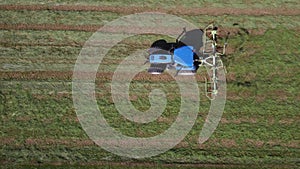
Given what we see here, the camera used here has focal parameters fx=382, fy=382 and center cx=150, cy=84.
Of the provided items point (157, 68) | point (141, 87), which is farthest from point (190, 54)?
point (141, 87)

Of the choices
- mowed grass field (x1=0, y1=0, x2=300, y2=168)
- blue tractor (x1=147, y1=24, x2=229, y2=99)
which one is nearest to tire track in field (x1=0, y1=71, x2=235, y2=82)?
mowed grass field (x1=0, y1=0, x2=300, y2=168)

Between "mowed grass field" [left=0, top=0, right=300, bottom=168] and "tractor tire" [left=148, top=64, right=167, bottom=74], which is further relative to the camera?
"tractor tire" [left=148, top=64, right=167, bottom=74]

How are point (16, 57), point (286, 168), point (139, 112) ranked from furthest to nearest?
1. point (16, 57)
2. point (139, 112)
3. point (286, 168)

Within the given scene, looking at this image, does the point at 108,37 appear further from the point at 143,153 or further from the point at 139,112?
the point at 143,153

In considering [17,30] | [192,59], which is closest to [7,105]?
[17,30]

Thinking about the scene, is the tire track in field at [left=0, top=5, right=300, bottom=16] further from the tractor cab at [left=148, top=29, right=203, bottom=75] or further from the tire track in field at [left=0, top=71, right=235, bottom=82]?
the tire track in field at [left=0, top=71, right=235, bottom=82]

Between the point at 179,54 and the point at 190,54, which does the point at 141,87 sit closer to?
the point at 179,54

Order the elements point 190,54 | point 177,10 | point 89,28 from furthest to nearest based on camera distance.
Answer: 1. point 177,10
2. point 89,28
3. point 190,54
